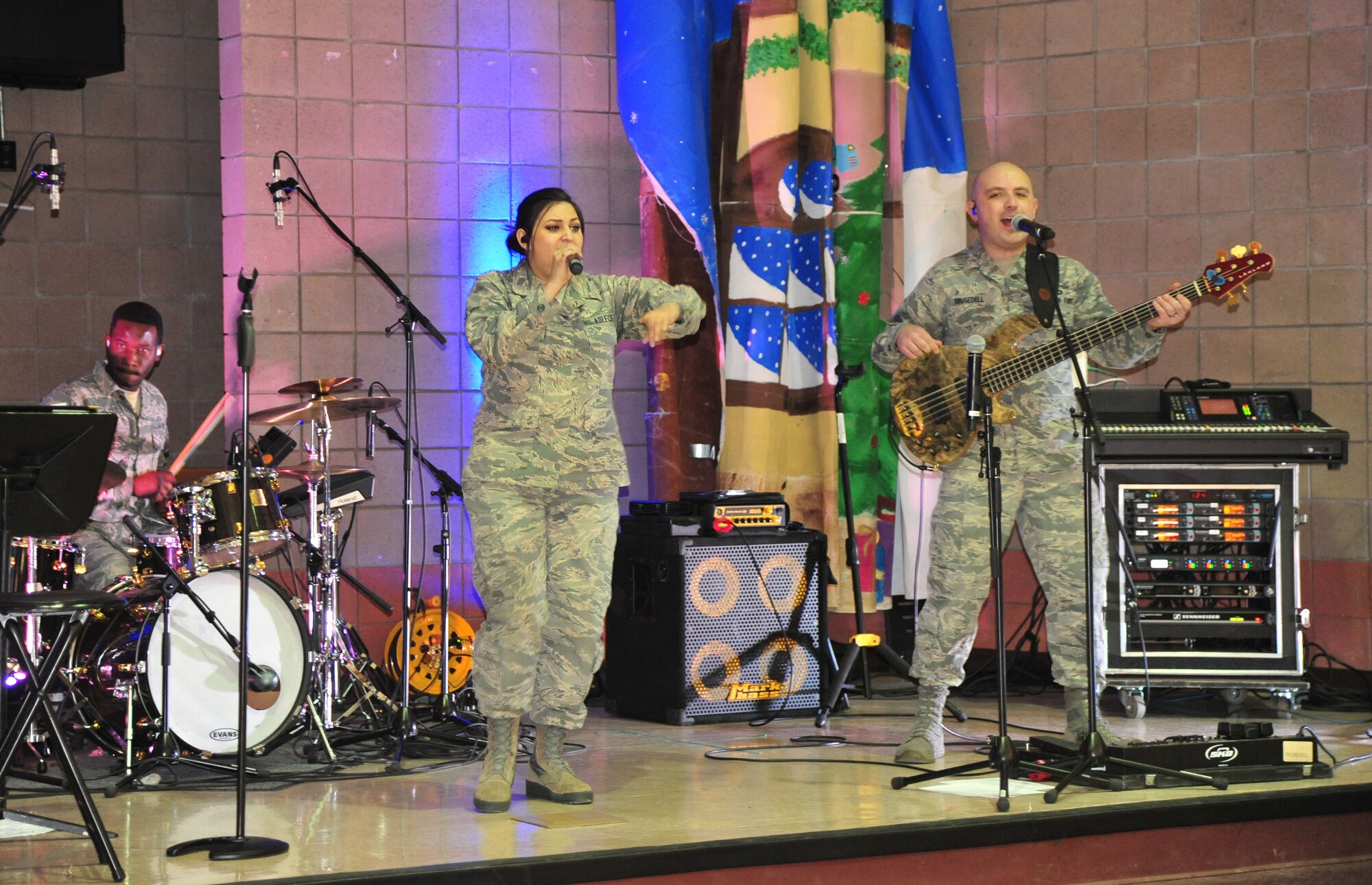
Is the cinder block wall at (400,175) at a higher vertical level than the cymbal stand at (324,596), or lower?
higher

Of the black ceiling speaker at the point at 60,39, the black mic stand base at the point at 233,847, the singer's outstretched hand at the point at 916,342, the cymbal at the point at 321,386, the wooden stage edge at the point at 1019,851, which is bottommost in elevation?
the wooden stage edge at the point at 1019,851

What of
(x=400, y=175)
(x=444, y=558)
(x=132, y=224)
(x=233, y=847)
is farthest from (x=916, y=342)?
(x=132, y=224)

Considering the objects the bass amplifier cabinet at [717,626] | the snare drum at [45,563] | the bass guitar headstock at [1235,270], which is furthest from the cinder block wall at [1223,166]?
the snare drum at [45,563]

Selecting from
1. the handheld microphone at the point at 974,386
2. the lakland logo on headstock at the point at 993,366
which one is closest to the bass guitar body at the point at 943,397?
the lakland logo on headstock at the point at 993,366

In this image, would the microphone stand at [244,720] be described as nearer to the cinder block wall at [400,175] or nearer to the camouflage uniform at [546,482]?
the camouflage uniform at [546,482]

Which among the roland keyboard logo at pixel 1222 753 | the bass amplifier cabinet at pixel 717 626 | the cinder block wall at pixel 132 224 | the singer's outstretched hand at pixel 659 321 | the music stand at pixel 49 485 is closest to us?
the music stand at pixel 49 485

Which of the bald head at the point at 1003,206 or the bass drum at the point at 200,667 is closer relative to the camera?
the bald head at the point at 1003,206

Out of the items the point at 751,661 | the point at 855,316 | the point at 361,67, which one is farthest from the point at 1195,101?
the point at 361,67

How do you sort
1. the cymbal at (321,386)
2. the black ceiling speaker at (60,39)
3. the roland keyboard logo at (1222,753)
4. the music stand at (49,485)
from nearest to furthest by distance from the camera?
the music stand at (49,485), the roland keyboard logo at (1222,753), the cymbal at (321,386), the black ceiling speaker at (60,39)

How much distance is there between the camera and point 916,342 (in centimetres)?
446

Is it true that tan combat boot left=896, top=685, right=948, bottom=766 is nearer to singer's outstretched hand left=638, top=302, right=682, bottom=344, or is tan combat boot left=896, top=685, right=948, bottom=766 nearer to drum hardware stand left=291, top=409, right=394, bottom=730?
singer's outstretched hand left=638, top=302, right=682, bottom=344

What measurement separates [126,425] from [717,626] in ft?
7.38

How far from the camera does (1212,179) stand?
6.30 m

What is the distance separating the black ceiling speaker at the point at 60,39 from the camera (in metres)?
5.82
